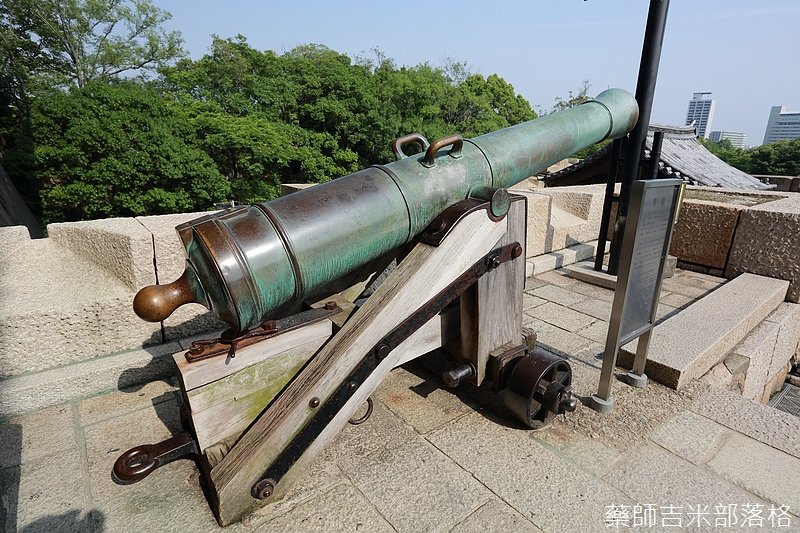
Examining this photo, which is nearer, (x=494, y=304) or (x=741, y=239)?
(x=494, y=304)

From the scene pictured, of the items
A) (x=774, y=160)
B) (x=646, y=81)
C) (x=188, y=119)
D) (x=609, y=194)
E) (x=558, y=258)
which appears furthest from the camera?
(x=774, y=160)

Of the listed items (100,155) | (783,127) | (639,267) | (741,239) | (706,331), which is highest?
(639,267)

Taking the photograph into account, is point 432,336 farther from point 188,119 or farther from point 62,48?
point 62,48

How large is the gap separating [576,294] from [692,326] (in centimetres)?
122

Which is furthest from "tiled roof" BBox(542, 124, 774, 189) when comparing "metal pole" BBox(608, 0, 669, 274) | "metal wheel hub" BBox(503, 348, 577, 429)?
"metal wheel hub" BBox(503, 348, 577, 429)

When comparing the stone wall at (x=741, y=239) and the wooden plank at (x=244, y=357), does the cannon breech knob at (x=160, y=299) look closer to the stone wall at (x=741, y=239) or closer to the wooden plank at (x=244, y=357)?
the wooden plank at (x=244, y=357)

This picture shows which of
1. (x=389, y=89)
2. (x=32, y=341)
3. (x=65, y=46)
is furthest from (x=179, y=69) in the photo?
(x=32, y=341)

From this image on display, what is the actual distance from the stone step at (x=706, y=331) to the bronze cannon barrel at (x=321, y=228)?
4.96 feet

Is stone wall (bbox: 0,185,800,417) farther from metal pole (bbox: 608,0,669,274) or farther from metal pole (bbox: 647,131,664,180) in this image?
metal pole (bbox: 647,131,664,180)

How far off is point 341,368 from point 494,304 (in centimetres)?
88

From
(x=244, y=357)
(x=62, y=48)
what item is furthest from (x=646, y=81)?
(x=62, y=48)

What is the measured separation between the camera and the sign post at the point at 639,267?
2.11m

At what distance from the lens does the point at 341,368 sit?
5.50 ft

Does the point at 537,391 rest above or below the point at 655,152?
below
